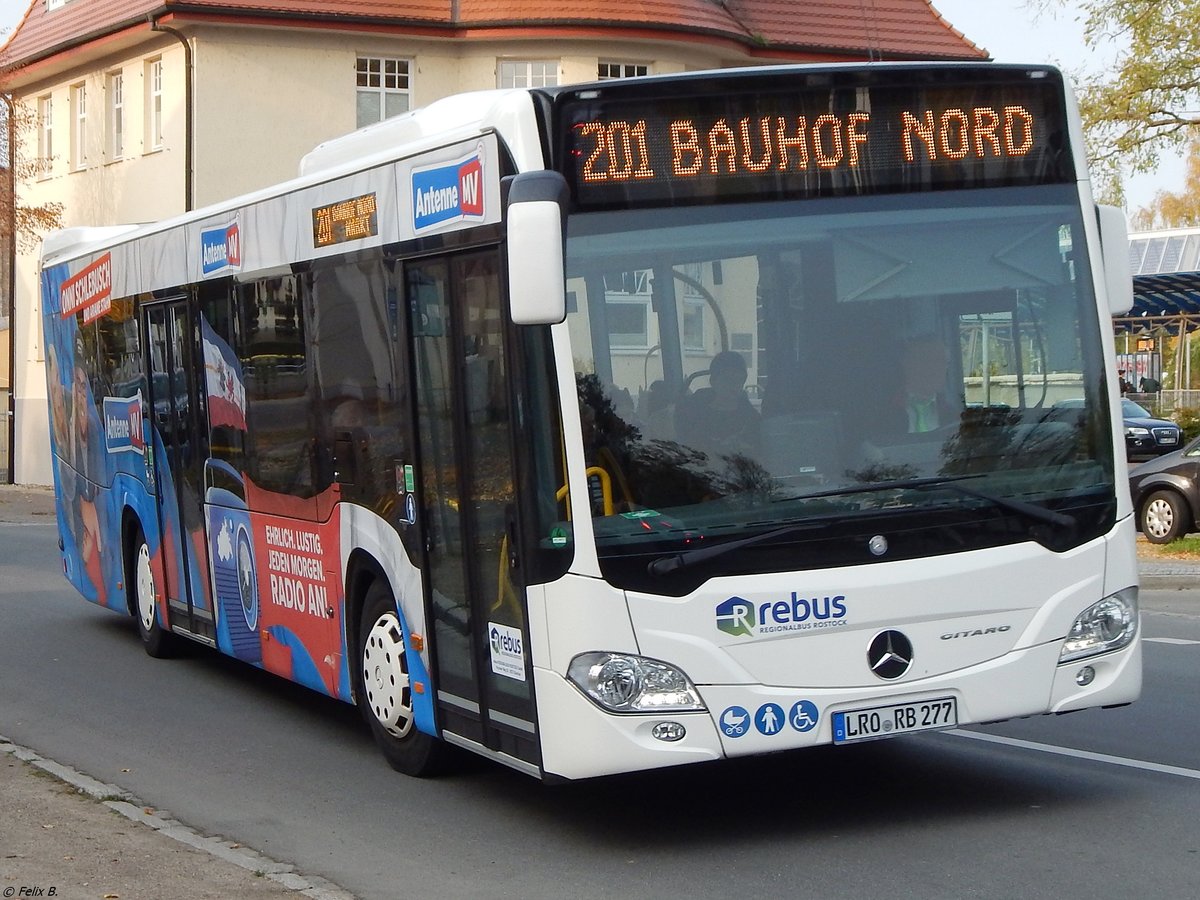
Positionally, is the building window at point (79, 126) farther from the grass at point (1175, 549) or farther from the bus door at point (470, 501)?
the bus door at point (470, 501)

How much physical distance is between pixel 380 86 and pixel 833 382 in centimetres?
2968

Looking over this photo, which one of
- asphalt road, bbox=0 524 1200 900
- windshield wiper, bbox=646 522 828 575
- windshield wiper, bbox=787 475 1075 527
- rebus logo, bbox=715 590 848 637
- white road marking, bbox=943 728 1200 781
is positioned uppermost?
windshield wiper, bbox=787 475 1075 527

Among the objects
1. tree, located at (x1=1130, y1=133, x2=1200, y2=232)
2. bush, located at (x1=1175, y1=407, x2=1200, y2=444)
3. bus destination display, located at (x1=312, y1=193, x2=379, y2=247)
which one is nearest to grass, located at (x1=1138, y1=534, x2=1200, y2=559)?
bush, located at (x1=1175, y1=407, x2=1200, y2=444)

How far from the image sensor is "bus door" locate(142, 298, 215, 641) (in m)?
12.0

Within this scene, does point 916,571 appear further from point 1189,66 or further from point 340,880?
point 1189,66

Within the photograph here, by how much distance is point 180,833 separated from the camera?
25.2 ft

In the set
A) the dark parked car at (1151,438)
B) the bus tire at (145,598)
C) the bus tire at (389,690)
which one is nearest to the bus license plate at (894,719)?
the bus tire at (389,690)

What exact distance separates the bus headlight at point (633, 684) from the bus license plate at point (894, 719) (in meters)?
0.61

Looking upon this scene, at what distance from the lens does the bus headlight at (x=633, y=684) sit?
6.88 meters

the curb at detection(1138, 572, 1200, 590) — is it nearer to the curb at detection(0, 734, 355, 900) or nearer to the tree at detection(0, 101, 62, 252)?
the curb at detection(0, 734, 355, 900)

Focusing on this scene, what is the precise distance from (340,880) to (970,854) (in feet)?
7.77

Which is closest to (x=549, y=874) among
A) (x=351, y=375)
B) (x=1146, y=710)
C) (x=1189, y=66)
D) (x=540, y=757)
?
(x=540, y=757)

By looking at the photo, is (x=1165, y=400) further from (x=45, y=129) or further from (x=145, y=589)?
(x=145, y=589)

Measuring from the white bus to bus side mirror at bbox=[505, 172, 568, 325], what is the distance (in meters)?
0.01
